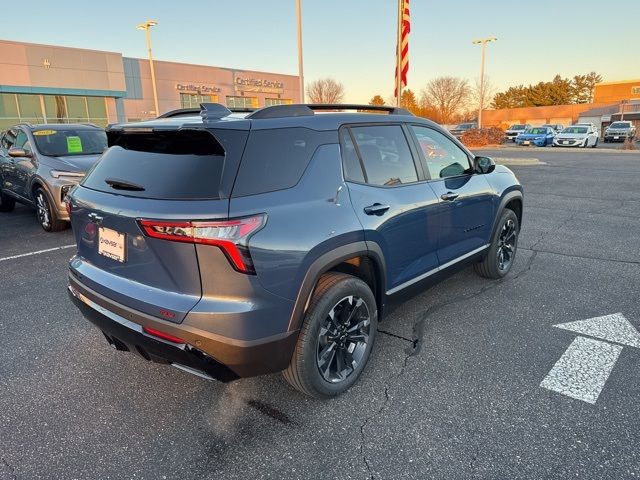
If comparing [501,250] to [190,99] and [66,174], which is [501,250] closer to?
[66,174]

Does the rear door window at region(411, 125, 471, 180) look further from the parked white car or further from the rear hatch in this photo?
the parked white car

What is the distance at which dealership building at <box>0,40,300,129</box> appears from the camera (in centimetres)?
3178

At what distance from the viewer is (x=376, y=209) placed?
2.88 m

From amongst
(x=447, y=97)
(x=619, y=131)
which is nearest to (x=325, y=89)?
(x=447, y=97)

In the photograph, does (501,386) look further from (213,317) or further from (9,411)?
(9,411)

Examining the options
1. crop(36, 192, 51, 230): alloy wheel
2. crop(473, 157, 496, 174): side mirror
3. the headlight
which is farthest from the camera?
crop(36, 192, 51, 230): alloy wheel

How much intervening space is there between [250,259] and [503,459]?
163 centimetres

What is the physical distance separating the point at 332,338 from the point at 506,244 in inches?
115

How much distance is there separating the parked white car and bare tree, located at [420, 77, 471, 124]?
4505cm

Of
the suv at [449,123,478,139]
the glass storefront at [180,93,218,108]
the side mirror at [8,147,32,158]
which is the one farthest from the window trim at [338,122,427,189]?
the glass storefront at [180,93,218,108]

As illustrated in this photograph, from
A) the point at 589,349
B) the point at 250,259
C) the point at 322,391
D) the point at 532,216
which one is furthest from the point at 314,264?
the point at 532,216

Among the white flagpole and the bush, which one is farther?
the bush

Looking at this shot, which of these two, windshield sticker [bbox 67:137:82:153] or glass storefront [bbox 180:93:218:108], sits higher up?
glass storefront [bbox 180:93:218:108]

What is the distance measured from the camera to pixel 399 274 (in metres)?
3.20
